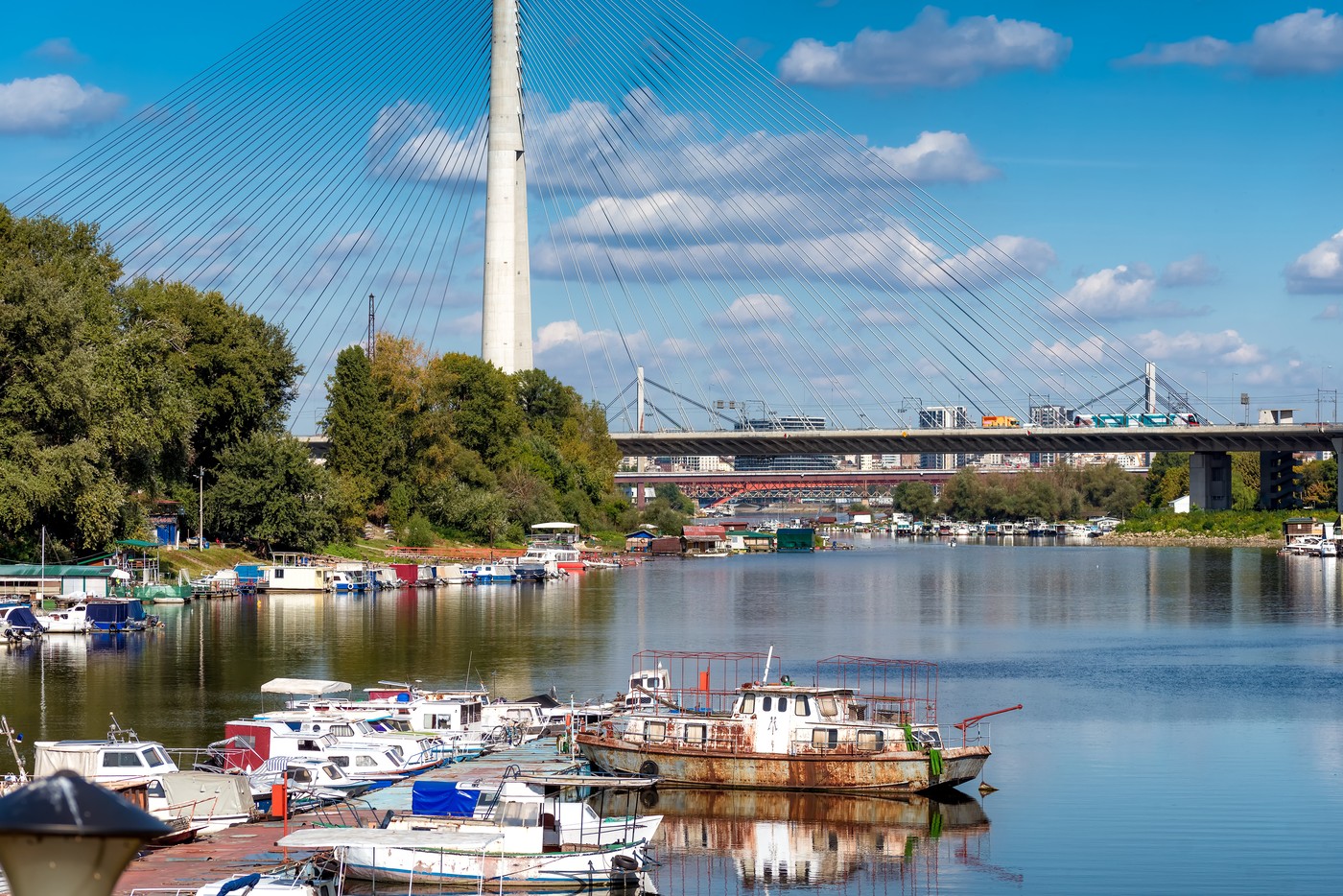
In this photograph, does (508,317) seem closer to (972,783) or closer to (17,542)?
(17,542)

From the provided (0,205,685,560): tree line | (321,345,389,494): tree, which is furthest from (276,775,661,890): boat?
(321,345,389,494): tree

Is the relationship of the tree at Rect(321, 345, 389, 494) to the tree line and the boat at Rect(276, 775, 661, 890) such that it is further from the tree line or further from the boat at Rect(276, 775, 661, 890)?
the boat at Rect(276, 775, 661, 890)

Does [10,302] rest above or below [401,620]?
above

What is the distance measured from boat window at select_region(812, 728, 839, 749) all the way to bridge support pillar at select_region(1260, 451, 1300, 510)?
12200 centimetres

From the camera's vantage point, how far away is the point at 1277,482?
14350cm

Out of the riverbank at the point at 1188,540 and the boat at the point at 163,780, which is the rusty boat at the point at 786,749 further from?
the riverbank at the point at 1188,540

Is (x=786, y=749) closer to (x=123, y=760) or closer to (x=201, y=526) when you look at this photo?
(x=123, y=760)

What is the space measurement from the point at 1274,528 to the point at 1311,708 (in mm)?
98351

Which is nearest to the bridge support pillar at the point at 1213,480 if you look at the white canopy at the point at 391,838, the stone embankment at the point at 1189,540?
the stone embankment at the point at 1189,540

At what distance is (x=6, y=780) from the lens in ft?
74.5

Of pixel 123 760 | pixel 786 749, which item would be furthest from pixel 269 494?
pixel 123 760

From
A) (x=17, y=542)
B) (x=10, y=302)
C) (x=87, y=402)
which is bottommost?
(x=17, y=542)

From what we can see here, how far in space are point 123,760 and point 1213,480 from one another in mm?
127309

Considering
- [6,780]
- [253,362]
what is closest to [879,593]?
[253,362]
